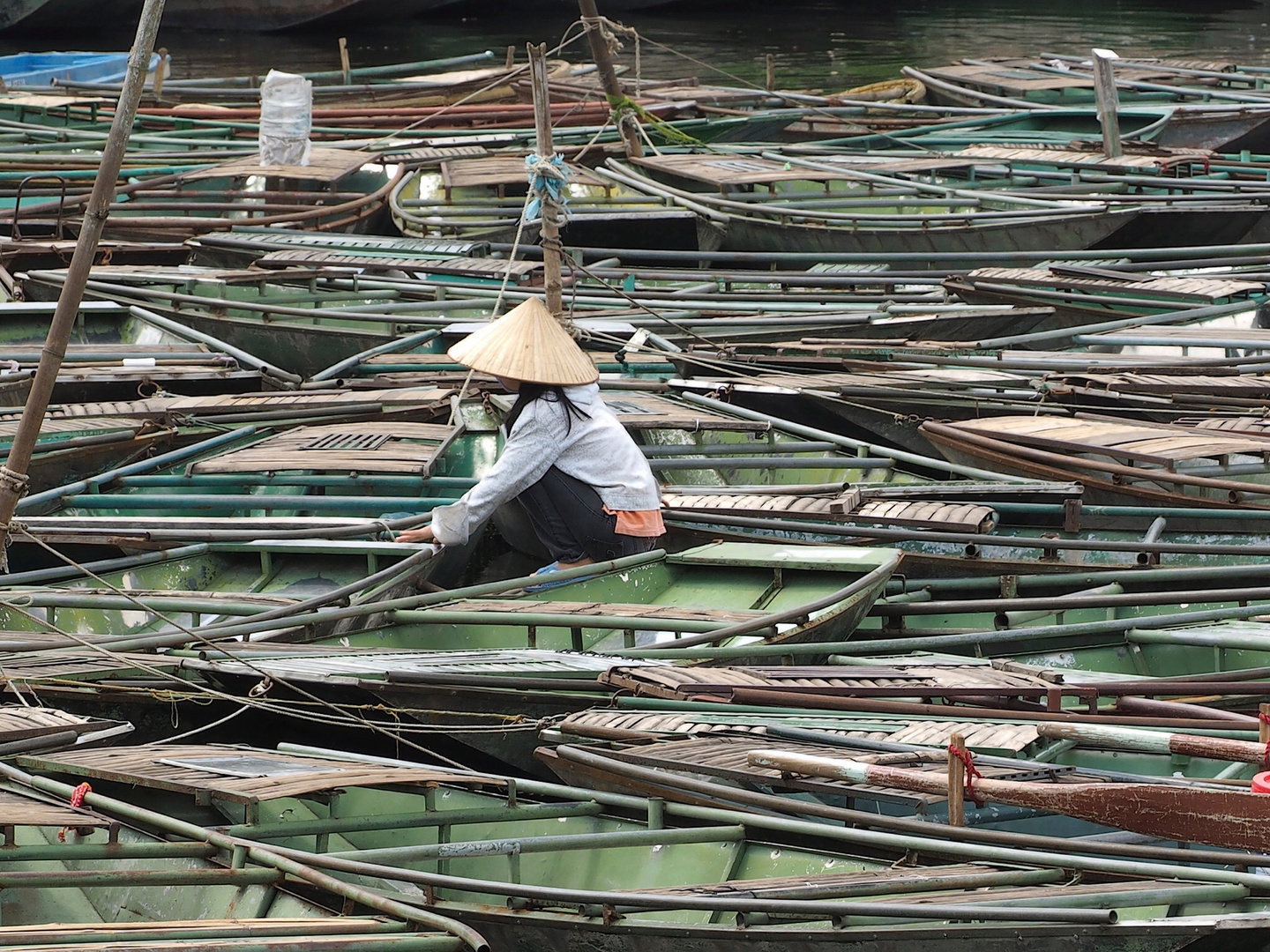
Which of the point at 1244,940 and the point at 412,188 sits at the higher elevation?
the point at 412,188

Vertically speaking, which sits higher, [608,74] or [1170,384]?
[608,74]

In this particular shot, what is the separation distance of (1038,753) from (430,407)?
16.3ft

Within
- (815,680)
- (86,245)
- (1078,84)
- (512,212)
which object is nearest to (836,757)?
(815,680)

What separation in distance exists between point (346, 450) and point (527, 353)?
1953 millimetres

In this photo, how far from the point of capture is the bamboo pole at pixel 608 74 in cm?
1357

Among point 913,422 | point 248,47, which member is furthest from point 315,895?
point 248,47

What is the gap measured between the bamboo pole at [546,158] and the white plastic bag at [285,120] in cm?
681

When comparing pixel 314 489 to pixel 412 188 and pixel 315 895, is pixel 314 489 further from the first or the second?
pixel 412 188

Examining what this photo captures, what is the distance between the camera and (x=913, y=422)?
1005 cm

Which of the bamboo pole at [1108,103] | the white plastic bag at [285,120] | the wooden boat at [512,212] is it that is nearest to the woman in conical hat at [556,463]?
the wooden boat at [512,212]

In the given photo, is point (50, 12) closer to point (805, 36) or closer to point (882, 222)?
point (805, 36)

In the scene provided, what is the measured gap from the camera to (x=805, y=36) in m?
33.5

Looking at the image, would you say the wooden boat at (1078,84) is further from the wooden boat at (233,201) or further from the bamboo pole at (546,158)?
the bamboo pole at (546,158)

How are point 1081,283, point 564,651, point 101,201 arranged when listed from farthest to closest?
point 1081,283 < point 564,651 < point 101,201
